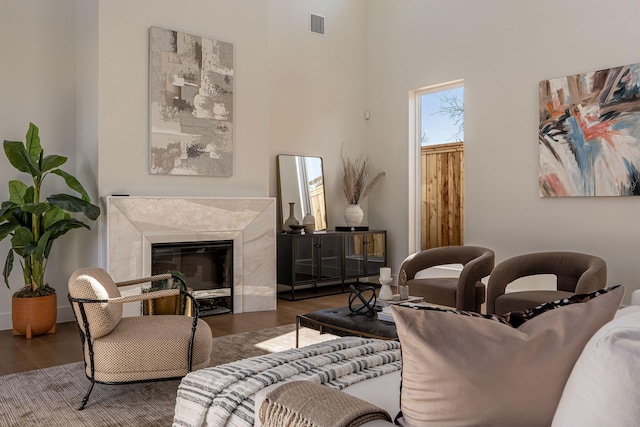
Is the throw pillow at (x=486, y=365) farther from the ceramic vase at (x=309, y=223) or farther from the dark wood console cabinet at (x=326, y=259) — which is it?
the ceramic vase at (x=309, y=223)

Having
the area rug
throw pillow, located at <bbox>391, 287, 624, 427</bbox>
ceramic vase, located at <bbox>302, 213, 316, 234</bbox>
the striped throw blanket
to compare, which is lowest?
the area rug

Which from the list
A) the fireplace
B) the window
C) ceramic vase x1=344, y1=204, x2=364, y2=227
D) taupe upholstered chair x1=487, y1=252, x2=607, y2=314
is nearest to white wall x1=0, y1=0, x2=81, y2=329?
the fireplace

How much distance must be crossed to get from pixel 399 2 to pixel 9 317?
19.0 feet

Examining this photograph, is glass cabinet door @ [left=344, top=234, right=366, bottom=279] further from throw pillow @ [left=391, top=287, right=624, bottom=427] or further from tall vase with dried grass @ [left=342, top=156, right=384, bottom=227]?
throw pillow @ [left=391, top=287, right=624, bottom=427]

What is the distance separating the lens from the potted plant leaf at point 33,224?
4.31 meters

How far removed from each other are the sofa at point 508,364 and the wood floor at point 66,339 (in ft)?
10.8

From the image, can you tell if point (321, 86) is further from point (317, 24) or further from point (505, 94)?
point (505, 94)

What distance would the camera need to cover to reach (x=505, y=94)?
585cm

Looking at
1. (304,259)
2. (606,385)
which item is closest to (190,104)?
(304,259)

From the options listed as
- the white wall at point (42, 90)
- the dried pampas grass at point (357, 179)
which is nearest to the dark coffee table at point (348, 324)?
the white wall at point (42, 90)

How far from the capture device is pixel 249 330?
4680 millimetres

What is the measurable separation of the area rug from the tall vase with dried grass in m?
3.44

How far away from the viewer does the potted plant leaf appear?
4.31 m

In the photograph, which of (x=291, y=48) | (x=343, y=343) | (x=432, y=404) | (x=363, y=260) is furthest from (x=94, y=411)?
(x=291, y=48)
